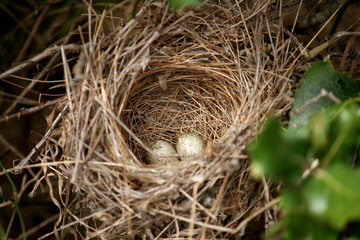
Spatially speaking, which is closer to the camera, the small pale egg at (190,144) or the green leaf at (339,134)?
the green leaf at (339,134)

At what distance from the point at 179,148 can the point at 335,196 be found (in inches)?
33.2

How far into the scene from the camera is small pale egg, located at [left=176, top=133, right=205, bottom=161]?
1.31 meters

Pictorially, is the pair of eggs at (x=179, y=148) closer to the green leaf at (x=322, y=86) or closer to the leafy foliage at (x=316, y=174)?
the green leaf at (x=322, y=86)

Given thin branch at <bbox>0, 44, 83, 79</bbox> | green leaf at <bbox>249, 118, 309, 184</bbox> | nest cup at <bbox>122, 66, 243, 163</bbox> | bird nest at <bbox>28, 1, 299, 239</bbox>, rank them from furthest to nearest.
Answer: nest cup at <bbox>122, 66, 243, 163</bbox> → thin branch at <bbox>0, 44, 83, 79</bbox> → bird nest at <bbox>28, 1, 299, 239</bbox> → green leaf at <bbox>249, 118, 309, 184</bbox>

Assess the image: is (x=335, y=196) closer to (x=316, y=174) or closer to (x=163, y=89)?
(x=316, y=174)

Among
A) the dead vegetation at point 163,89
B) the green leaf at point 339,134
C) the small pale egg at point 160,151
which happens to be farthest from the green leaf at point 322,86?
the small pale egg at point 160,151

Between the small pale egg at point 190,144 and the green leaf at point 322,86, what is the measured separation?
16.9 inches

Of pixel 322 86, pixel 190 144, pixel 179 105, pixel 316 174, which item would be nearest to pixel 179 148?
pixel 190 144

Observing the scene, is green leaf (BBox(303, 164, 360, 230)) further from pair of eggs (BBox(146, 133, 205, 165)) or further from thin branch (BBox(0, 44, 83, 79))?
thin branch (BBox(0, 44, 83, 79))

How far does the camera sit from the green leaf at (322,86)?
1016mm

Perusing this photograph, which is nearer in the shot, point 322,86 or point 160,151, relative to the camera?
point 322,86

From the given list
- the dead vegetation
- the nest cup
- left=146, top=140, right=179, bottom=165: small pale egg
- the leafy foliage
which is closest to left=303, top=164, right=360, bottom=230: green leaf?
the leafy foliage

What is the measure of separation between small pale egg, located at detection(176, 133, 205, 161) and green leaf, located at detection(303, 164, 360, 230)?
28.8 inches

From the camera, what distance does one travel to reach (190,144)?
133cm
